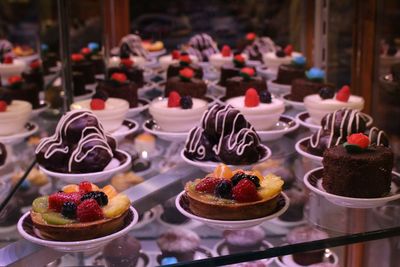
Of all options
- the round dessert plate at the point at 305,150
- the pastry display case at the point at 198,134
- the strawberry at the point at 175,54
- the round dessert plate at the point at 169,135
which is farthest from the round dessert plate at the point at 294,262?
the strawberry at the point at 175,54

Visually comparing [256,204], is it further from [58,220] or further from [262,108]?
[262,108]

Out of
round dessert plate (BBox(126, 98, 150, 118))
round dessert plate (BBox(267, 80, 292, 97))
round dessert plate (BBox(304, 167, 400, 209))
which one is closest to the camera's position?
round dessert plate (BBox(304, 167, 400, 209))

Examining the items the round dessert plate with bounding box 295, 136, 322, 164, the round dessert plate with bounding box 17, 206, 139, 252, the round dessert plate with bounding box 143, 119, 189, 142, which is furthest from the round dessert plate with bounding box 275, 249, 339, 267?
the round dessert plate with bounding box 143, 119, 189, 142

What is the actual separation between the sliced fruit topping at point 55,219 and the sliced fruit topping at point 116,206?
0.09 meters

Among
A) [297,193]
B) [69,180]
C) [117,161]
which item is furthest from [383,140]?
[69,180]

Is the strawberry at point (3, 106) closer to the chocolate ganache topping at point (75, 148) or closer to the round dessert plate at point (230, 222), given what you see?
the chocolate ganache topping at point (75, 148)

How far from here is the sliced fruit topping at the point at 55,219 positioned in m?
1.44

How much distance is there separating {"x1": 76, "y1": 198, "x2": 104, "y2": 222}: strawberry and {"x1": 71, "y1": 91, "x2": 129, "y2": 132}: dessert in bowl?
0.93 m

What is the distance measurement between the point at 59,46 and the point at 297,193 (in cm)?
127

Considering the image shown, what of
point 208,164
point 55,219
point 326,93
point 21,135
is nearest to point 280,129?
point 326,93

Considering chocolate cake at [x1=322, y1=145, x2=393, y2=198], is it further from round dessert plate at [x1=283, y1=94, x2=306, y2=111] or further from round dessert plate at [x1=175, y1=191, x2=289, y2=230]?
round dessert plate at [x1=283, y1=94, x2=306, y2=111]

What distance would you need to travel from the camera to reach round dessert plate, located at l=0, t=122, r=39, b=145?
2217 millimetres

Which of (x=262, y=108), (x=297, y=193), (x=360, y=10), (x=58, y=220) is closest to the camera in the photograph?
(x=58, y=220)

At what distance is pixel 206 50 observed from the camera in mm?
3242
